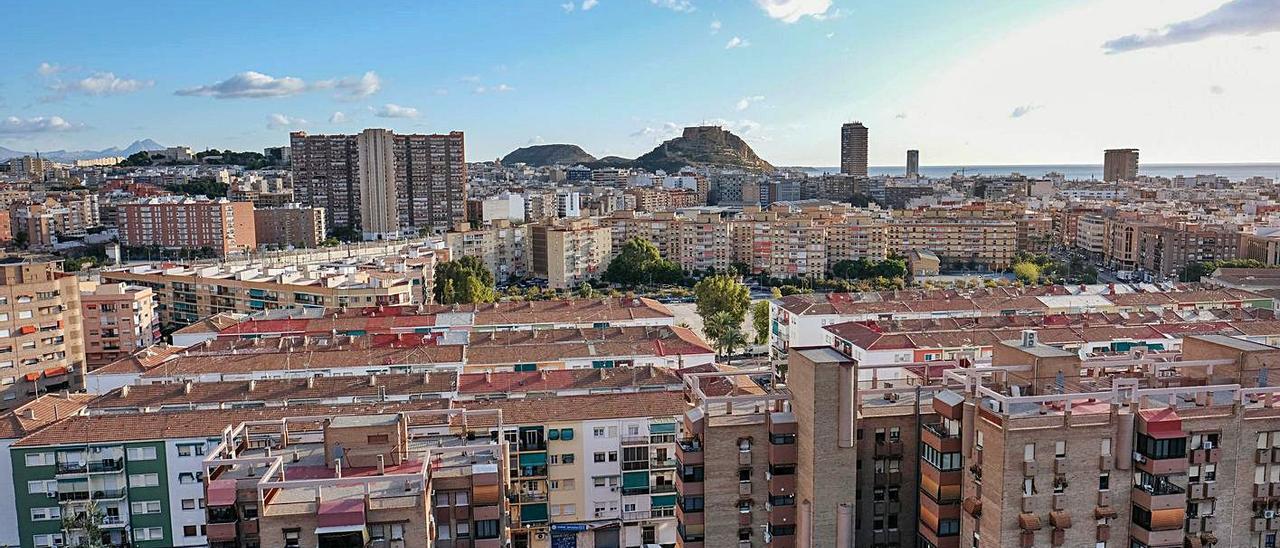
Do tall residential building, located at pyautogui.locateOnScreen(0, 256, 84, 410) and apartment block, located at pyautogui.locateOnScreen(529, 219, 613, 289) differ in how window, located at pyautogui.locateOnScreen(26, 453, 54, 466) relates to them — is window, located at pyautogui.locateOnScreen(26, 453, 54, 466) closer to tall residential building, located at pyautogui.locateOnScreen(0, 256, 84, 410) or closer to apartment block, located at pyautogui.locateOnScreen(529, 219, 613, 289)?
tall residential building, located at pyautogui.locateOnScreen(0, 256, 84, 410)

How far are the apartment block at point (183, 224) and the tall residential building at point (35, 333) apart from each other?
116ft

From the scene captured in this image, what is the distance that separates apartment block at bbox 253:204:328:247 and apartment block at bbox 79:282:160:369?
1447 inches

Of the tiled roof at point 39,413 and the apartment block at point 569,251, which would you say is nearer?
the tiled roof at point 39,413

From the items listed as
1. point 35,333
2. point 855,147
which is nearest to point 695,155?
point 855,147

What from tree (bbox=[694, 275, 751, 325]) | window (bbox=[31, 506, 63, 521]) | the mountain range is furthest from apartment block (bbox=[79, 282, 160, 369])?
the mountain range

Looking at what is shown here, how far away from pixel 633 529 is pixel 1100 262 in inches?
2171

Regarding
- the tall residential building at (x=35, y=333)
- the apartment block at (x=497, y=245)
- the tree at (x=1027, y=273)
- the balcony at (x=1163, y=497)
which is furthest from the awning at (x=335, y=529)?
the tree at (x=1027, y=273)

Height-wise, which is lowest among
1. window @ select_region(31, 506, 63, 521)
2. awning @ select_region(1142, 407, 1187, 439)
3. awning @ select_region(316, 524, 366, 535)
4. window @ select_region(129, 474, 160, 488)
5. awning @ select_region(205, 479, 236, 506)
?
window @ select_region(31, 506, 63, 521)

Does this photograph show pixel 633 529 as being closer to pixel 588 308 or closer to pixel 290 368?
pixel 290 368

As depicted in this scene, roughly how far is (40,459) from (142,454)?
1.50m

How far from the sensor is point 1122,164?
484 ft

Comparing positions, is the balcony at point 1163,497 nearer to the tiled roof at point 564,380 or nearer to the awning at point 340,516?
the awning at point 340,516

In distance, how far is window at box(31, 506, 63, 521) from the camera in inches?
587

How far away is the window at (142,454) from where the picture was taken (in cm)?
1507
